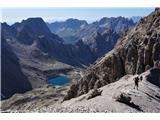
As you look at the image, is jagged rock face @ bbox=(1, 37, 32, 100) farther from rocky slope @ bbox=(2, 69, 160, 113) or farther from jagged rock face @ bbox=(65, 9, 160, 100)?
rocky slope @ bbox=(2, 69, 160, 113)

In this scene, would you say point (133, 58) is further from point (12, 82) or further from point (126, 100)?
point (12, 82)

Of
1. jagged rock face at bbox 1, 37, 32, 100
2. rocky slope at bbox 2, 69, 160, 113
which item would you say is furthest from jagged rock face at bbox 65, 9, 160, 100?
jagged rock face at bbox 1, 37, 32, 100

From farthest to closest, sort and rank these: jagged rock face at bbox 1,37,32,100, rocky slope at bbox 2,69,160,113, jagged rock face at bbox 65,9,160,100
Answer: jagged rock face at bbox 1,37,32,100 < jagged rock face at bbox 65,9,160,100 < rocky slope at bbox 2,69,160,113

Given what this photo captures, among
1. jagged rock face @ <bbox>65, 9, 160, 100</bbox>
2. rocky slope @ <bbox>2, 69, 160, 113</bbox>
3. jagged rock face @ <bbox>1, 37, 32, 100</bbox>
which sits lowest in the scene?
jagged rock face @ <bbox>1, 37, 32, 100</bbox>

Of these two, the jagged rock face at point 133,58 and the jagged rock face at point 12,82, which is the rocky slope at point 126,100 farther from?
the jagged rock face at point 12,82

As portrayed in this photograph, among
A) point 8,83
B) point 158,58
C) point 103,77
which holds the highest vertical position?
point 158,58

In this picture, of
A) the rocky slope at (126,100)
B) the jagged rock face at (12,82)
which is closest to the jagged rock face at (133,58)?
the rocky slope at (126,100)

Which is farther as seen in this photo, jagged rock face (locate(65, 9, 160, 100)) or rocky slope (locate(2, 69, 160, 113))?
jagged rock face (locate(65, 9, 160, 100))
